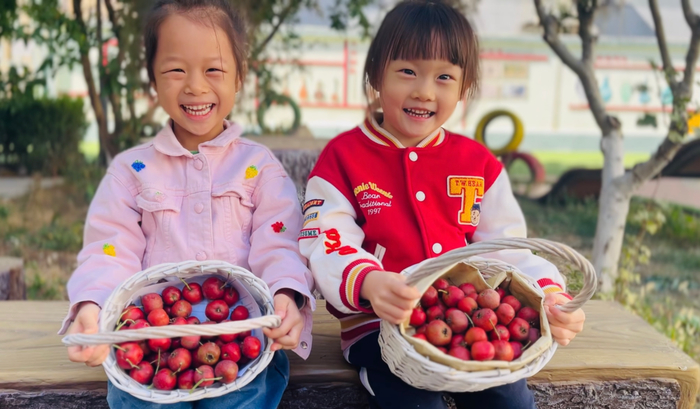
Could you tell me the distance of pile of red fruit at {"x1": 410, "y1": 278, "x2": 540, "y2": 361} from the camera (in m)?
1.56

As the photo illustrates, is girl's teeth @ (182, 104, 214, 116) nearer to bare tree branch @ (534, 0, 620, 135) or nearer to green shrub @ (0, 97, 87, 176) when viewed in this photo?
bare tree branch @ (534, 0, 620, 135)

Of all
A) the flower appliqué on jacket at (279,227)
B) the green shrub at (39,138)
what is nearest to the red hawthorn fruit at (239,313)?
the flower appliqué on jacket at (279,227)

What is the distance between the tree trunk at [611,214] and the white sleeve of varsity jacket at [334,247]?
2.20 metres

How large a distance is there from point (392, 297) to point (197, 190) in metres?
0.79

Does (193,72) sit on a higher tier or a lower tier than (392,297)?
higher

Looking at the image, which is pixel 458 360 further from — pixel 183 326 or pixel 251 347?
pixel 183 326

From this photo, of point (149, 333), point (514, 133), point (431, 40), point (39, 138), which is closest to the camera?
point (149, 333)

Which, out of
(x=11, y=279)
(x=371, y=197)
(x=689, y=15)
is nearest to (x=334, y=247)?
(x=371, y=197)

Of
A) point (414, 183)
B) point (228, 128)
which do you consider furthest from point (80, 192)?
point (414, 183)

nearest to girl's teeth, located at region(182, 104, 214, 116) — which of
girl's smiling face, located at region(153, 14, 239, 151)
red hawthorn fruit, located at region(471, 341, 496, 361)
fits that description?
girl's smiling face, located at region(153, 14, 239, 151)

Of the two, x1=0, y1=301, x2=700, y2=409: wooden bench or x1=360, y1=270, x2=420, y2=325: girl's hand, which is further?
x1=0, y1=301, x2=700, y2=409: wooden bench

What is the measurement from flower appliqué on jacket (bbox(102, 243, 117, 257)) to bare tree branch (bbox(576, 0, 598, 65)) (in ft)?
9.83

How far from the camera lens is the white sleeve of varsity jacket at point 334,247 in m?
1.77

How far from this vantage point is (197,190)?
205cm
